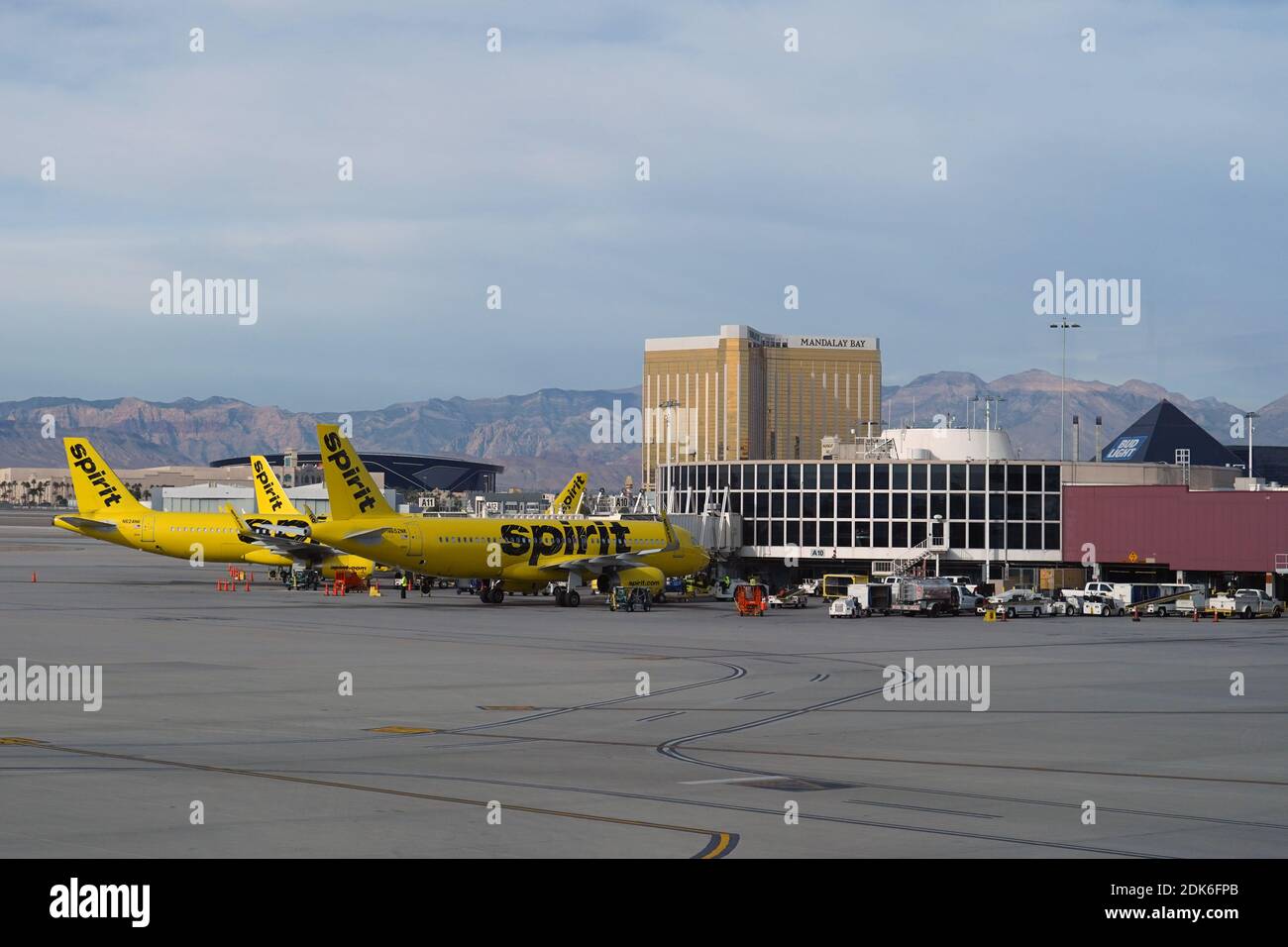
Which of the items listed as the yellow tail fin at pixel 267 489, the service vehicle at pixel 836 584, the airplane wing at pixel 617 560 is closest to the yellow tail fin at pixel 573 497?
the service vehicle at pixel 836 584

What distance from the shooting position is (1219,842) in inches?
674

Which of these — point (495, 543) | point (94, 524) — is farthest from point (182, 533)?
point (495, 543)

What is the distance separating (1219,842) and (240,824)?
11157 millimetres

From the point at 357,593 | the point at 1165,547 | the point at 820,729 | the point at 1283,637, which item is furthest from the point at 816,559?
the point at 820,729

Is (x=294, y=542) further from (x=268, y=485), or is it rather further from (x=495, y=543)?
(x=268, y=485)

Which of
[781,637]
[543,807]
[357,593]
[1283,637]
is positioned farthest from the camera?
[357,593]

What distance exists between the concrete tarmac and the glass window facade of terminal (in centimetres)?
5796

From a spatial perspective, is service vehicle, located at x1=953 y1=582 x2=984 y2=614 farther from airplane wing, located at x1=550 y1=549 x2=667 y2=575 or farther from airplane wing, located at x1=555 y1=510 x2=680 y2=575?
airplane wing, located at x1=550 y1=549 x2=667 y2=575

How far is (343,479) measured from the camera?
74.9 metres

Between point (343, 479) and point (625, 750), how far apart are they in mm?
52117

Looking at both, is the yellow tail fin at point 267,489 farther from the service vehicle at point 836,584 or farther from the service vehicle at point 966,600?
the service vehicle at point 966,600

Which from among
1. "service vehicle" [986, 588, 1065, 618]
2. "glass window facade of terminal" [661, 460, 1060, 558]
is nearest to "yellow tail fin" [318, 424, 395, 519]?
"service vehicle" [986, 588, 1065, 618]

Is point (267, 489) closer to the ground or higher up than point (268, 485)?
closer to the ground
